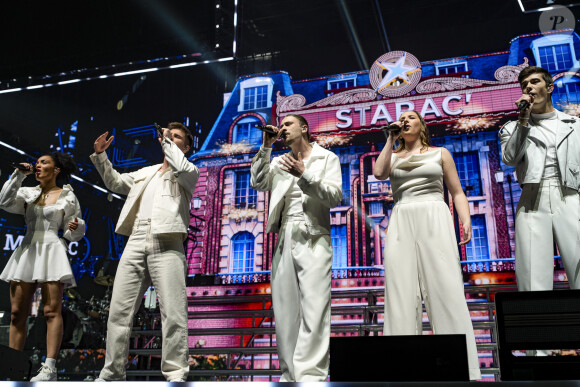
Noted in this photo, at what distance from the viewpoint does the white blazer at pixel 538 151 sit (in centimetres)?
307

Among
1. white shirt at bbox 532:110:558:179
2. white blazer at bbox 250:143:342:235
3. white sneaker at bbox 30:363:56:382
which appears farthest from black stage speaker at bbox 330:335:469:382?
white sneaker at bbox 30:363:56:382

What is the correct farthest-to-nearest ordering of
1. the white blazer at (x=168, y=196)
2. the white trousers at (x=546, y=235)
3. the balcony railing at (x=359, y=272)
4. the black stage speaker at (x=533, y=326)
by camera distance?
1. the balcony railing at (x=359, y=272)
2. the white blazer at (x=168, y=196)
3. the white trousers at (x=546, y=235)
4. the black stage speaker at (x=533, y=326)

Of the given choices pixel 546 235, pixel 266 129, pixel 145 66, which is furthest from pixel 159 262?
pixel 145 66

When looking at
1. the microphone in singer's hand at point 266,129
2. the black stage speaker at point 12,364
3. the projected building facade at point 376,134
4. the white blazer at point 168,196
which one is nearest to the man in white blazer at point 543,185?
the microphone in singer's hand at point 266,129

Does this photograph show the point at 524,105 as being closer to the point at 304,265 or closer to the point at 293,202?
the point at 293,202

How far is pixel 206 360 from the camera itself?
291 inches

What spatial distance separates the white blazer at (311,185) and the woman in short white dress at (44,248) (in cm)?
164

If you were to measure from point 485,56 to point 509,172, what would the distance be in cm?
178

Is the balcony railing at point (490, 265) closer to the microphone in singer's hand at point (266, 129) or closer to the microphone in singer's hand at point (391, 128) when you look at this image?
the microphone in singer's hand at point (391, 128)

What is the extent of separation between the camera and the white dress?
3910 mm

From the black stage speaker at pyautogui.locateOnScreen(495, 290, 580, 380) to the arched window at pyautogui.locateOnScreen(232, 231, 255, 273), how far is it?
620 centimetres

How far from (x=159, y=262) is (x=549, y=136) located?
250cm

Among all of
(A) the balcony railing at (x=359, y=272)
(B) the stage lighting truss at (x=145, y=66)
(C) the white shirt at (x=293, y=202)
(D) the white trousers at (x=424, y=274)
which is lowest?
(D) the white trousers at (x=424, y=274)

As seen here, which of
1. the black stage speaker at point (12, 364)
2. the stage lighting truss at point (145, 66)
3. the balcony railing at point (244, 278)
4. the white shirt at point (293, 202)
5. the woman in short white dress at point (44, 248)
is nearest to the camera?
the black stage speaker at point (12, 364)
